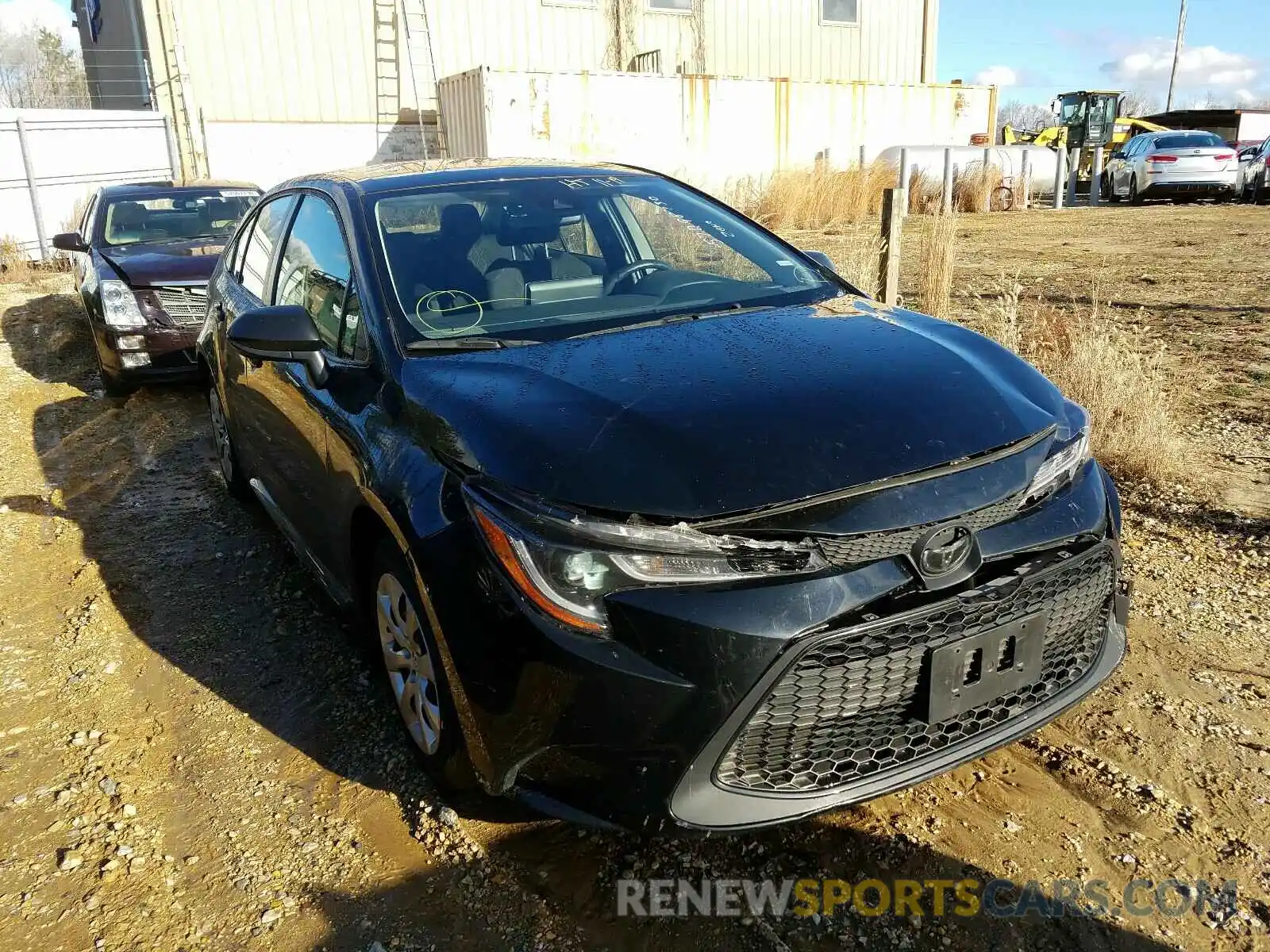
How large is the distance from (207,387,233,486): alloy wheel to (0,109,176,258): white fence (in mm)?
10811

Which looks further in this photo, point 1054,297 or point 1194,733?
point 1054,297

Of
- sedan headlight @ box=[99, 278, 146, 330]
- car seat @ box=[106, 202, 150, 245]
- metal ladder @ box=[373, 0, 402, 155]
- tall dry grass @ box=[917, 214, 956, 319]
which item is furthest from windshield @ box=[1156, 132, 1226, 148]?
sedan headlight @ box=[99, 278, 146, 330]

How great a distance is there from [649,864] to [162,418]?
19.0 ft

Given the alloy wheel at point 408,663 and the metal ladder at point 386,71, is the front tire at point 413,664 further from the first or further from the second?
the metal ladder at point 386,71

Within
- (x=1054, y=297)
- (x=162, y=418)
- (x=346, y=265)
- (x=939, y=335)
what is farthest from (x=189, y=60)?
(x=939, y=335)

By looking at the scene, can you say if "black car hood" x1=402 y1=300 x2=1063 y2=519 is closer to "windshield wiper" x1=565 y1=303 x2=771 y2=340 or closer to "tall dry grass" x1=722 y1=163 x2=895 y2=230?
"windshield wiper" x1=565 y1=303 x2=771 y2=340

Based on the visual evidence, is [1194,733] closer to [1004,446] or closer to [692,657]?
[1004,446]

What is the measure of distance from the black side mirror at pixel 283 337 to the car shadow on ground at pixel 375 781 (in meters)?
0.83

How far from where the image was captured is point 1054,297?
9.40m

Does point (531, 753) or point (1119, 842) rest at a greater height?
point (531, 753)

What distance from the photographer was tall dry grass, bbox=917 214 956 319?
632 centimetres

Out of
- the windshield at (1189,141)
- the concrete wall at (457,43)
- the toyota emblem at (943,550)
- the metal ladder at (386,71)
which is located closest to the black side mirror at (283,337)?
the toyota emblem at (943,550)

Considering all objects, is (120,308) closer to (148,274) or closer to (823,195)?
(148,274)

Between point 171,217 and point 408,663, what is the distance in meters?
7.24
